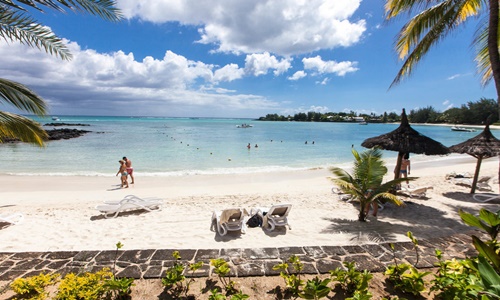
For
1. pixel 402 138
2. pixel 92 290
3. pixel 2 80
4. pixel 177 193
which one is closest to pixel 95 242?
pixel 92 290

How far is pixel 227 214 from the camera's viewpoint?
5.42 m

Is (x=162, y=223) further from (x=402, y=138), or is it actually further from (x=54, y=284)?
(x=402, y=138)

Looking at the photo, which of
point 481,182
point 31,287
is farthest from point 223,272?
point 481,182

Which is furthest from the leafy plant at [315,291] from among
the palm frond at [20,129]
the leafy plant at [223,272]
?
the palm frond at [20,129]

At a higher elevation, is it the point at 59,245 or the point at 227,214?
the point at 227,214

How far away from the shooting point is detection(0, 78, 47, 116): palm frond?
5.00 m

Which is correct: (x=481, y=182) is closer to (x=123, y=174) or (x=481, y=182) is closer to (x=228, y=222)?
(x=228, y=222)

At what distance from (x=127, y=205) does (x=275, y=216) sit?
4132mm

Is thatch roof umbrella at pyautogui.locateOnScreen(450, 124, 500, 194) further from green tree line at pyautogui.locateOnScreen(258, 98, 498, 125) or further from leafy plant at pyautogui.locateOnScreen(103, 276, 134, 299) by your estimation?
green tree line at pyautogui.locateOnScreen(258, 98, 498, 125)

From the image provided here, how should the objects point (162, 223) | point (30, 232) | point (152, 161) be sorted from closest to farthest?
point (30, 232) < point (162, 223) < point (152, 161)

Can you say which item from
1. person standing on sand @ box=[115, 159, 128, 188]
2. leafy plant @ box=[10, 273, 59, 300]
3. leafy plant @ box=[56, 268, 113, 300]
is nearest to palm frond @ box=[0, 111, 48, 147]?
leafy plant @ box=[10, 273, 59, 300]

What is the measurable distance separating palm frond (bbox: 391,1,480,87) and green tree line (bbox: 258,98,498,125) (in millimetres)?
35522

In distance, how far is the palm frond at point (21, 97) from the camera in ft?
16.4

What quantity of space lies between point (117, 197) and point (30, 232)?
4.00 m
